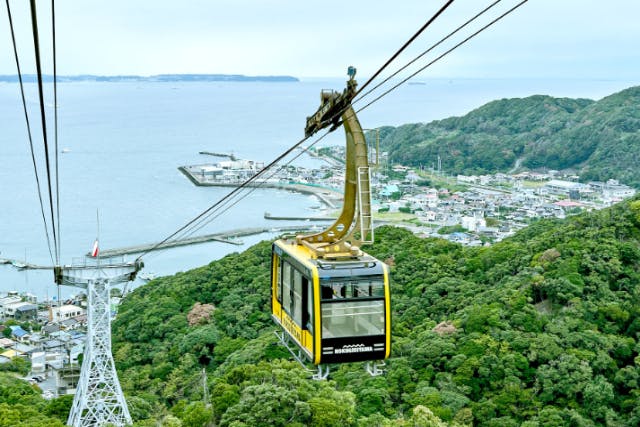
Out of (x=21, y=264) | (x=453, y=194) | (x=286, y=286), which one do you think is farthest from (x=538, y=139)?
(x=286, y=286)

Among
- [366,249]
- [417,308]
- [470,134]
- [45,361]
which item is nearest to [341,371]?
[417,308]

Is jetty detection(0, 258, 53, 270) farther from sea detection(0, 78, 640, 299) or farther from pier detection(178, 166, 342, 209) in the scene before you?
pier detection(178, 166, 342, 209)

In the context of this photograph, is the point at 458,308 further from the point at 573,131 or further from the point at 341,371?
the point at 573,131

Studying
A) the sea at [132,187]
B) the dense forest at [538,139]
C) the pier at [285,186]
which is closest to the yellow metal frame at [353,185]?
the sea at [132,187]

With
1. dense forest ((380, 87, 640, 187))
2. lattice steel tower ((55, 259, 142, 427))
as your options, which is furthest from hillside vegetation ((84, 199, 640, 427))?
dense forest ((380, 87, 640, 187))

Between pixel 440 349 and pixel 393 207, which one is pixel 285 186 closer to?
pixel 393 207

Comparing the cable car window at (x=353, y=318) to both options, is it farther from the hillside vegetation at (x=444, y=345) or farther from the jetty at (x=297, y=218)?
the jetty at (x=297, y=218)
